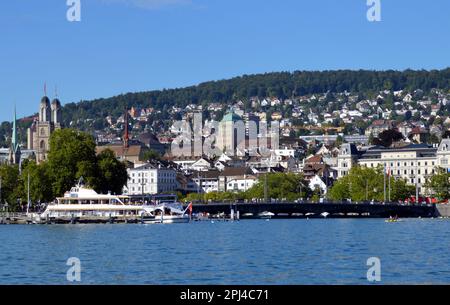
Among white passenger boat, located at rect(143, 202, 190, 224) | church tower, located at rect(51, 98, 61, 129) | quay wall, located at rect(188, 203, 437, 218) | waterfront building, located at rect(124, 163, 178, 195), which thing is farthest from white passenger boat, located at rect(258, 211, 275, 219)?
church tower, located at rect(51, 98, 61, 129)

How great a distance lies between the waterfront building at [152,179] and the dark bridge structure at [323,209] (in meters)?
54.7

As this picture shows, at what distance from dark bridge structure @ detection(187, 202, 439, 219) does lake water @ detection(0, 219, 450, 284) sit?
46809mm

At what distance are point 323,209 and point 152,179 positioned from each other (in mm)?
65196

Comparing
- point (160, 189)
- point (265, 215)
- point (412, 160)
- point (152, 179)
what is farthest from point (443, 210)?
point (152, 179)

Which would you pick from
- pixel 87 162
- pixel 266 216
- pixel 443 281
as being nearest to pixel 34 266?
pixel 443 281

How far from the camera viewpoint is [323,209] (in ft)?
378

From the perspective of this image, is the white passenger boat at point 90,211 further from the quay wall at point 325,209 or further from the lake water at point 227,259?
the lake water at point 227,259

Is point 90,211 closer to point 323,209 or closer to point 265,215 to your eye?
point 323,209

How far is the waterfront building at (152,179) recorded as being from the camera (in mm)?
176125

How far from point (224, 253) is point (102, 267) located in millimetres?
8800

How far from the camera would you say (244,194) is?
154m

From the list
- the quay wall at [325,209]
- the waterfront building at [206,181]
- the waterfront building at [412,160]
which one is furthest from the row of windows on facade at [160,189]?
the quay wall at [325,209]

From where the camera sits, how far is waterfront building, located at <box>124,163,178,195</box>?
176 meters
